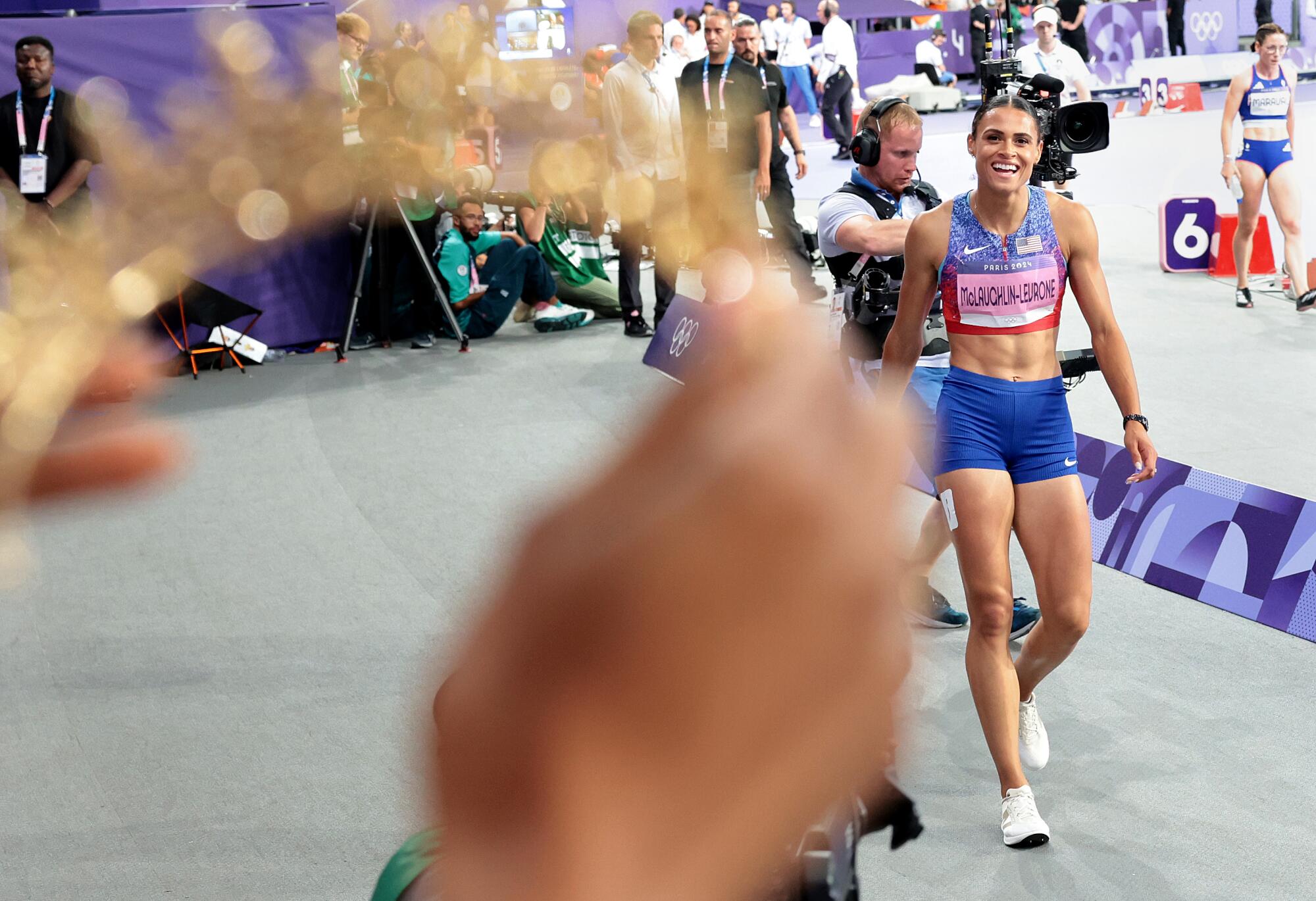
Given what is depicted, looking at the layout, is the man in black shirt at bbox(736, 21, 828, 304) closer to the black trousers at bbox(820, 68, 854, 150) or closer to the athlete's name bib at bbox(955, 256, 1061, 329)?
the athlete's name bib at bbox(955, 256, 1061, 329)

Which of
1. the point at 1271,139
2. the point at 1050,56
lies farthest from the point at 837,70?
the point at 1271,139

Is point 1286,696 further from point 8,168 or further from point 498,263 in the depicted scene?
point 498,263

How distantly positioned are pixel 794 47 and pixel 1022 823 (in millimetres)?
15520

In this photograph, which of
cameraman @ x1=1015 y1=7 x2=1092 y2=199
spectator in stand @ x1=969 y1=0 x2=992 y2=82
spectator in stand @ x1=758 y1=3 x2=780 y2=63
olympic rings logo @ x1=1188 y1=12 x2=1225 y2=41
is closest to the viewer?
cameraman @ x1=1015 y1=7 x2=1092 y2=199

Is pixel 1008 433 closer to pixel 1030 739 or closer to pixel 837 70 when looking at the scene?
pixel 1030 739

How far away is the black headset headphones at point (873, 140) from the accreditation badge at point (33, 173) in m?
2.55

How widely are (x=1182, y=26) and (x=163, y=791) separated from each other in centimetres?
2148

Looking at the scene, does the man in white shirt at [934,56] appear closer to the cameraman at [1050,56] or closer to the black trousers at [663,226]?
the cameraman at [1050,56]

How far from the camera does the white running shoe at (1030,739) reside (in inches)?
122

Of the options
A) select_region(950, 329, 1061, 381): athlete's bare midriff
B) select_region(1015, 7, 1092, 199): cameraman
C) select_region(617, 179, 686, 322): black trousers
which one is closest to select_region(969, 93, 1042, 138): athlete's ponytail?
select_region(950, 329, 1061, 381): athlete's bare midriff

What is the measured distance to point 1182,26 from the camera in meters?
20.9

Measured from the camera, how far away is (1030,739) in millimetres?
3102

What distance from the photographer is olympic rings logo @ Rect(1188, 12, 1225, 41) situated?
21.4 meters

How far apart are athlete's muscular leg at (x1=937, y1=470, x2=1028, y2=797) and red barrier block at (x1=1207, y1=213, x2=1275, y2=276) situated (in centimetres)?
654
